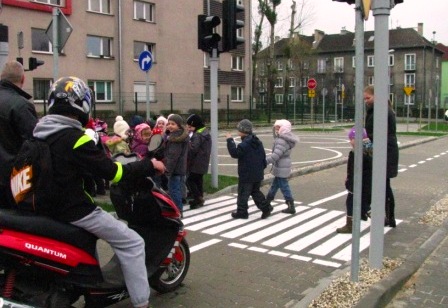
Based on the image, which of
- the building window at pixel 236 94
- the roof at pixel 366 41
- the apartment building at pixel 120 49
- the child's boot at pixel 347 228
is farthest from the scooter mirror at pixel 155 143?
the roof at pixel 366 41

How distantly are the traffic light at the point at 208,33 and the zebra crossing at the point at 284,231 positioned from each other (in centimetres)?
293

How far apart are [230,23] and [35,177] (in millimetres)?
6892

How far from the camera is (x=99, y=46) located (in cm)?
3306

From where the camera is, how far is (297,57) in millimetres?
59625

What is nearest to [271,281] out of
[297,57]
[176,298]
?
[176,298]

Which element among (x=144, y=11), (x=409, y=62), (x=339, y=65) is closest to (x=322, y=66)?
(x=339, y=65)

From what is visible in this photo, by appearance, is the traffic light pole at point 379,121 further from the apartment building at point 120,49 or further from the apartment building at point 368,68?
the apartment building at point 368,68

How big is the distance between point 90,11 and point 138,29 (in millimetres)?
3930

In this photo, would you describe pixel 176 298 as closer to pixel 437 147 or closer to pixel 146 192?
pixel 146 192

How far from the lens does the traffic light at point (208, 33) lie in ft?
31.6

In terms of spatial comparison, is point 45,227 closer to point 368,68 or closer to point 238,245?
point 238,245

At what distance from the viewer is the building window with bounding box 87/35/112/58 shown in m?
32.5

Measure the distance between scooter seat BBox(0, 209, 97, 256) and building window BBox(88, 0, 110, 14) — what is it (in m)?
31.1

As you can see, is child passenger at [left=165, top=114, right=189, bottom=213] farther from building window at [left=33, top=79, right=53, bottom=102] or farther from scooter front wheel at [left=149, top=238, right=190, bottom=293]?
building window at [left=33, top=79, right=53, bottom=102]
